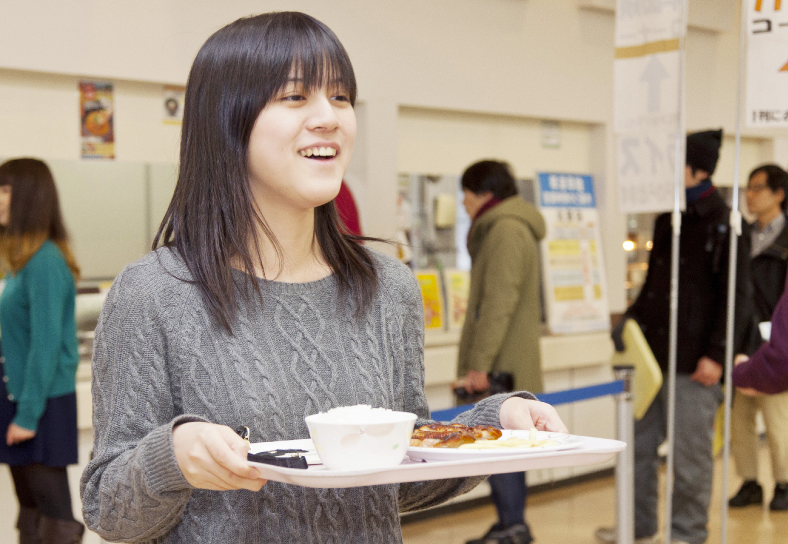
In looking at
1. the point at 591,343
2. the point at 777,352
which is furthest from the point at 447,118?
the point at 777,352

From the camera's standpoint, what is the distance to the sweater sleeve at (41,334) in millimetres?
3451

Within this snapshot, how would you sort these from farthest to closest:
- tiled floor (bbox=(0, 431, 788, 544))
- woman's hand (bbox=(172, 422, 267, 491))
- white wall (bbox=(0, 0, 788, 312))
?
tiled floor (bbox=(0, 431, 788, 544)), white wall (bbox=(0, 0, 788, 312)), woman's hand (bbox=(172, 422, 267, 491))

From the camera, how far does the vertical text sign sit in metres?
3.10

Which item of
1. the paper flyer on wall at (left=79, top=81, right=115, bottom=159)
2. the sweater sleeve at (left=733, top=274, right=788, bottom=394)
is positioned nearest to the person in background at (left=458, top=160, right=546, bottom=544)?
the sweater sleeve at (left=733, top=274, right=788, bottom=394)

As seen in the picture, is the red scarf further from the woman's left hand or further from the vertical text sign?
the woman's left hand

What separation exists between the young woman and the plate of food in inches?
4.3

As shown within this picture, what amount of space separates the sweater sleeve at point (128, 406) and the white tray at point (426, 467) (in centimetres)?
16

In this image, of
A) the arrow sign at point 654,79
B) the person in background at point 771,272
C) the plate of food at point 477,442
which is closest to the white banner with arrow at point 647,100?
the arrow sign at point 654,79

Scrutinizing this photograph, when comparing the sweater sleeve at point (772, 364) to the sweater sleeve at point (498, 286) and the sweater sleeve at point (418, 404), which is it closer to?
the sweater sleeve at point (498, 286)

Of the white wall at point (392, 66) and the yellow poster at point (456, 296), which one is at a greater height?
the white wall at point (392, 66)

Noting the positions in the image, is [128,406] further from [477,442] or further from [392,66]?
[392,66]

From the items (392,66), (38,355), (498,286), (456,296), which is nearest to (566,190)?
(456,296)

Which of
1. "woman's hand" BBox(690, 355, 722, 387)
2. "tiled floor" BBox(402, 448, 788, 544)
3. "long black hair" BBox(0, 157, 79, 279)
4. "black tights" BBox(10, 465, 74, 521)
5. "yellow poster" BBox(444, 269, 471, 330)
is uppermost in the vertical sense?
"long black hair" BBox(0, 157, 79, 279)

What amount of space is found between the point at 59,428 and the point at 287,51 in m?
2.72
